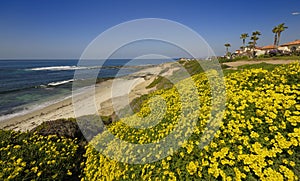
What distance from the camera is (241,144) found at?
3.36 meters

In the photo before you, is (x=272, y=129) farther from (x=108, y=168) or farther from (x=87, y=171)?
(x=87, y=171)

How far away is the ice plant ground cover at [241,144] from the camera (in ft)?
9.67

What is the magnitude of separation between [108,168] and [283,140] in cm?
380

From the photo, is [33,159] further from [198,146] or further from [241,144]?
[241,144]

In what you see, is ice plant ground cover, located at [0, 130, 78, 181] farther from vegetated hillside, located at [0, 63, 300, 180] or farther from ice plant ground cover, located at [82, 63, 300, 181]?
ice plant ground cover, located at [82, 63, 300, 181]

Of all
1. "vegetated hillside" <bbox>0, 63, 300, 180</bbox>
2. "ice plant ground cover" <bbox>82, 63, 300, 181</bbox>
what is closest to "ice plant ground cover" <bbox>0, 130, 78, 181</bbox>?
"vegetated hillside" <bbox>0, 63, 300, 180</bbox>

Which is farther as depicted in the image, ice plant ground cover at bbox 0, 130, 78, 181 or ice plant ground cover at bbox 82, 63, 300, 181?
ice plant ground cover at bbox 0, 130, 78, 181

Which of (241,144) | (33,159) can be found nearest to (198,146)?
(241,144)

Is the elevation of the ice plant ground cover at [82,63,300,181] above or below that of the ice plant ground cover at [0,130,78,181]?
above

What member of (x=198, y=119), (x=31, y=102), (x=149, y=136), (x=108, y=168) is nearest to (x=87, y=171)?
(x=108, y=168)

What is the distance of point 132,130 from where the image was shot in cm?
562

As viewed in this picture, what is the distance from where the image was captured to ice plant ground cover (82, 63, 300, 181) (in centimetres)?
295

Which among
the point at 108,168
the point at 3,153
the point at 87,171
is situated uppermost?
the point at 3,153

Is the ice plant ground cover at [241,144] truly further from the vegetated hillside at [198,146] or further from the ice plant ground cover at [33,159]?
the ice plant ground cover at [33,159]
